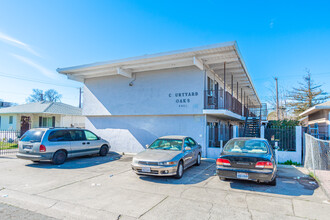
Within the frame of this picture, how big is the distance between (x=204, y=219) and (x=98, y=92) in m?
12.3

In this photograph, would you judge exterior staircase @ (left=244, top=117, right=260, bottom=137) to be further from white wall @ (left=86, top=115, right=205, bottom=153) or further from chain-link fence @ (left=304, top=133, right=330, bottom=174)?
chain-link fence @ (left=304, top=133, right=330, bottom=174)

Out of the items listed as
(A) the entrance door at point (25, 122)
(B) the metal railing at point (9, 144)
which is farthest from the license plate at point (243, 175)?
(A) the entrance door at point (25, 122)

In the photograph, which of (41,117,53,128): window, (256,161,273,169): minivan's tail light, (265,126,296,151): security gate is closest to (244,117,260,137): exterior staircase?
(265,126,296,151): security gate

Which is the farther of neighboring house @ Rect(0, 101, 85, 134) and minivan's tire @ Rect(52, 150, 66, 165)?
neighboring house @ Rect(0, 101, 85, 134)

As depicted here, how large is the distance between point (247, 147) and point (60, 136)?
811 centimetres

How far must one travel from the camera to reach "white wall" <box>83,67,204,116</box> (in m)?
11.6

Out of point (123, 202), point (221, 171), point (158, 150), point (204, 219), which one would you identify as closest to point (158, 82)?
point (158, 150)

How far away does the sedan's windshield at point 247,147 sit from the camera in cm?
644

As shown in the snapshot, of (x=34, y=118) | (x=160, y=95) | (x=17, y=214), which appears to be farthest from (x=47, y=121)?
(x=17, y=214)

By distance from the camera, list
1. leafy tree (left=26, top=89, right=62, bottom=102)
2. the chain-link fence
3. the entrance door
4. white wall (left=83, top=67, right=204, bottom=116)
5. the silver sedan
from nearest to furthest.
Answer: the silver sedan, the chain-link fence, white wall (left=83, top=67, right=204, bottom=116), the entrance door, leafy tree (left=26, top=89, right=62, bottom=102)

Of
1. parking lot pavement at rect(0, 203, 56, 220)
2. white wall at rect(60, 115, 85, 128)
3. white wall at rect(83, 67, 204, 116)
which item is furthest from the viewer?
white wall at rect(60, 115, 85, 128)

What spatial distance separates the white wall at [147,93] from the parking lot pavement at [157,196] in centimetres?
488

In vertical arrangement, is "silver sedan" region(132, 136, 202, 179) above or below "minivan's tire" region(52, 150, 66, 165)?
above

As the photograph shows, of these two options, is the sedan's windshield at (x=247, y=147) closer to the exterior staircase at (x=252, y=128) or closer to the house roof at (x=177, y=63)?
the house roof at (x=177, y=63)
